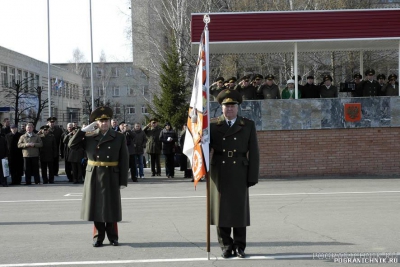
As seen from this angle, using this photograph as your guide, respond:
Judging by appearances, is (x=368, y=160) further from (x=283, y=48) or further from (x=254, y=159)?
(x=254, y=159)

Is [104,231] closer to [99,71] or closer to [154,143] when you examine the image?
[154,143]


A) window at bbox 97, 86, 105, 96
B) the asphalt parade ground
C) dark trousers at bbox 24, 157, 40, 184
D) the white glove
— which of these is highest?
window at bbox 97, 86, 105, 96

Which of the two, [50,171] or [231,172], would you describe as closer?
[231,172]

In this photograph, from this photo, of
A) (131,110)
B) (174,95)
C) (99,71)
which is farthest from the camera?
(131,110)

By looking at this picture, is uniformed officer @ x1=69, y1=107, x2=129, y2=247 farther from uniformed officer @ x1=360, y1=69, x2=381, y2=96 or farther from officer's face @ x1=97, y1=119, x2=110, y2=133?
uniformed officer @ x1=360, y1=69, x2=381, y2=96

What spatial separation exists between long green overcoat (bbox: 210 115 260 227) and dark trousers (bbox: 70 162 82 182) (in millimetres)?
11779

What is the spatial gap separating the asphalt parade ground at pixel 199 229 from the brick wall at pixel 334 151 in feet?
8.77

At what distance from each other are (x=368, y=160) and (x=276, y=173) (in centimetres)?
284

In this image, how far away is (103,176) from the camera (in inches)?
342

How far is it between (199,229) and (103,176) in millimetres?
2033

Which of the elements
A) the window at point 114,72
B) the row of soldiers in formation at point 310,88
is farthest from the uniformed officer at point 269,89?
the window at point 114,72

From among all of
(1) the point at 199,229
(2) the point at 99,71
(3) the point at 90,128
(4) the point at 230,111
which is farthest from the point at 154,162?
(2) the point at 99,71

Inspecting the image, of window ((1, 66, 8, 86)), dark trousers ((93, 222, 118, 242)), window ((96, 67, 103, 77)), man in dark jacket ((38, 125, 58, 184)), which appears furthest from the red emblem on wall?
window ((96, 67, 103, 77))

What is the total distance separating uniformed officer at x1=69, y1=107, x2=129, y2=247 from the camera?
8.59 m
